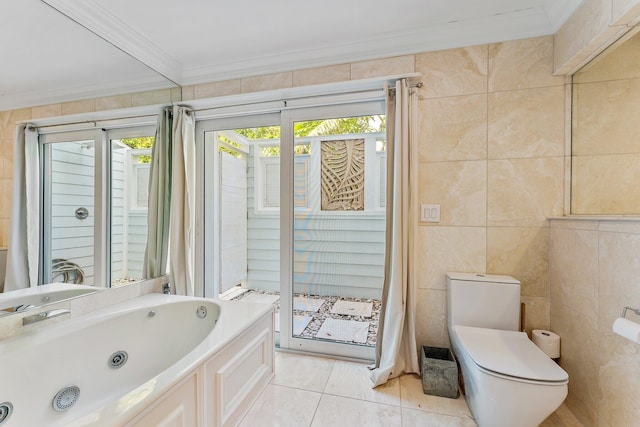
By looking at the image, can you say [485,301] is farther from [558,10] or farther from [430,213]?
[558,10]

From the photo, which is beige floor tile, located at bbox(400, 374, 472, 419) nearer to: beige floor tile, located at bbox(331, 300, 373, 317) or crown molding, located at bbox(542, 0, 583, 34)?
beige floor tile, located at bbox(331, 300, 373, 317)

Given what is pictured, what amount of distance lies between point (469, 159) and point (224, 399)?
206 centimetres

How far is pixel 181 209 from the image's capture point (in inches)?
87.5

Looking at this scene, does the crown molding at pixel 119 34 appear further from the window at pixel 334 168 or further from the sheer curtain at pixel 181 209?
the window at pixel 334 168

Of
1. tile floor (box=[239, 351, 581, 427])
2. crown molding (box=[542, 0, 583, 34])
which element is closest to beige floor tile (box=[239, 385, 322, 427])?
Answer: tile floor (box=[239, 351, 581, 427])

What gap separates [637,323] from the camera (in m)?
1.11

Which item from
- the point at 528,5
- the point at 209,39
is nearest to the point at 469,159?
the point at 528,5

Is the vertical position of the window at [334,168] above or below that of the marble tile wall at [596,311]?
above

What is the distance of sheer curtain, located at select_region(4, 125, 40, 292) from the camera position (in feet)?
4.51

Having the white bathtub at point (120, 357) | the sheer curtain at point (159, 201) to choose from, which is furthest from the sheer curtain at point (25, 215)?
the sheer curtain at point (159, 201)

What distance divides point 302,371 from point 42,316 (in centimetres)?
156

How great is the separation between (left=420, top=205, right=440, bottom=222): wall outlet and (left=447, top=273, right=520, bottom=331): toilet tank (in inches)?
16.4

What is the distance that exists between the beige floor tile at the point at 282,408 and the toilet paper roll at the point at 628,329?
1.50m

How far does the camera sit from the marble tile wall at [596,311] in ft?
3.81
